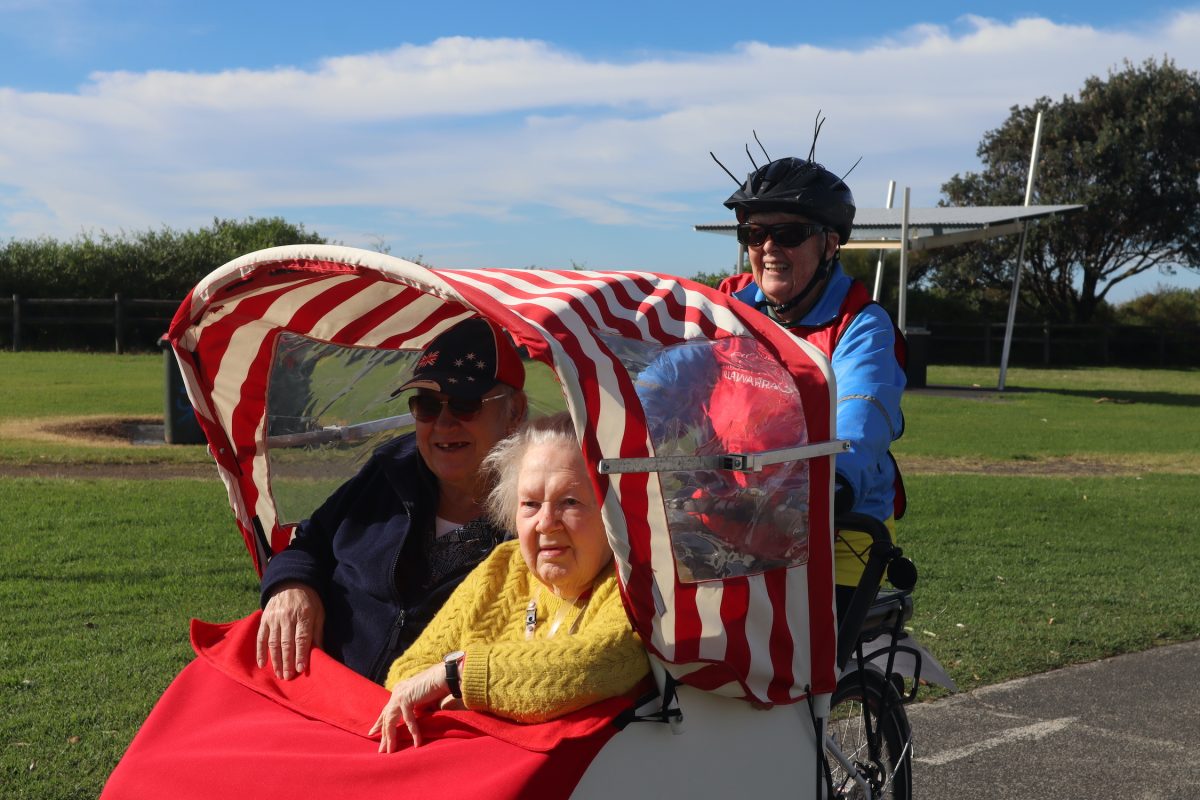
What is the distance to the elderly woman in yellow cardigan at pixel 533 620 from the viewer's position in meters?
2.54

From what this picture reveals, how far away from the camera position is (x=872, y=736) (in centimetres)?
375

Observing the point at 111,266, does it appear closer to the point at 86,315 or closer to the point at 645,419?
the point at 86,315

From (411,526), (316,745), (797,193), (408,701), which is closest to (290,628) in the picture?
(411,526)

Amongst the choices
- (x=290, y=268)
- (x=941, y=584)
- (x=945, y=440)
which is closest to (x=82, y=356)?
(x=945, y=440)

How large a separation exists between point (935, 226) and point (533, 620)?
22934 millimetres

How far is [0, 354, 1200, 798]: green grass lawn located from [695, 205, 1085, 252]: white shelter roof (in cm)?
858

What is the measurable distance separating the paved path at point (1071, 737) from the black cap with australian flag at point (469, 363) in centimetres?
240

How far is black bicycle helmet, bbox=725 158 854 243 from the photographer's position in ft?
11.9

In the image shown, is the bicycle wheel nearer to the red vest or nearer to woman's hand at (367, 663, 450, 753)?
the red vest

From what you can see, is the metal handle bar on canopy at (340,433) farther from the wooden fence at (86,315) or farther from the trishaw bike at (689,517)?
the wooden fence at (86,315)

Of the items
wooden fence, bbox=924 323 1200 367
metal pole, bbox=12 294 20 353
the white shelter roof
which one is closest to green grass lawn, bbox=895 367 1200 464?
the white shelter roof

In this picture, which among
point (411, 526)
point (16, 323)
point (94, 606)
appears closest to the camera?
point (411, 526)

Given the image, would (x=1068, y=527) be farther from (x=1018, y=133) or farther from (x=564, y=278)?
(x=1018, y=133)

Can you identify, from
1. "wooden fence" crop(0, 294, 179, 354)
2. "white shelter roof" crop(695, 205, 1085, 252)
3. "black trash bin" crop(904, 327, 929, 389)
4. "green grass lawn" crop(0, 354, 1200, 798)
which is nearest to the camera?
"green grass lawn" crop(0, 354, 1200, 798)
